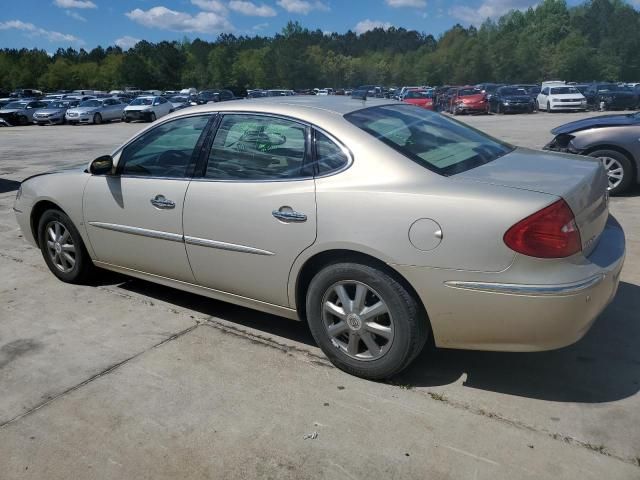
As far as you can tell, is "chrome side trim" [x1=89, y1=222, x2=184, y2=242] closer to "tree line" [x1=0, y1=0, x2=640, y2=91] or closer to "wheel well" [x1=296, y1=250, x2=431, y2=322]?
"wheel well" [x1=296, y1=250, x2=431, y2=322]

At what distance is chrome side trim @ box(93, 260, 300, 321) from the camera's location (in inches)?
140

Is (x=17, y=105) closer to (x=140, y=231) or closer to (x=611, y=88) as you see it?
(x=140, y=231)

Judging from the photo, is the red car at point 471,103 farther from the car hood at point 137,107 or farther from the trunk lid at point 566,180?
the trunk lid at point 566,180

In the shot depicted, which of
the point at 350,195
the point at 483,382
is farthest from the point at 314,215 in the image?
the point at 483,382

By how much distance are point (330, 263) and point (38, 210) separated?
3038 mm

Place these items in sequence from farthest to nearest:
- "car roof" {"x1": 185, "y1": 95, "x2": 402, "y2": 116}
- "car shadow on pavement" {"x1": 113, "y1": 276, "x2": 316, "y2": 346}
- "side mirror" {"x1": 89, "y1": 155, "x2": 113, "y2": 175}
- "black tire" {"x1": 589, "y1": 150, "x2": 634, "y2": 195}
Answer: "black tire" {"x1": 589, "y1": 150, "x2": 634, "y2": 195} < "side mirror" {"x1": 89, "y1": 155, "x2": 113, "y2": 175} < "car shadow on pavement" {"x1": 113, "y1": 276, "x2": 316, "y2": 346} < "car roof" {"x1": 185, "y1": 95, "x2": 402, "y2": 116}

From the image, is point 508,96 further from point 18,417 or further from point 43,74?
point 43,74

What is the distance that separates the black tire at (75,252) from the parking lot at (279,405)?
55 cm

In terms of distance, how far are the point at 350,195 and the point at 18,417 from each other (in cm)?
211

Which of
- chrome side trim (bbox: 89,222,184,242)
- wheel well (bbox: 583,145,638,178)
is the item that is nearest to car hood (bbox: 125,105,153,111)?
wheel well (bbox: 583,145,638,178)

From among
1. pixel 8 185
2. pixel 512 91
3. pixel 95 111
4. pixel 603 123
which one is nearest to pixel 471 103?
pixel 512 91

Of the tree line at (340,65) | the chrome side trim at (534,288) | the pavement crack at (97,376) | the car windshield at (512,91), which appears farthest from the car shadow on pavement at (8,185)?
the tree line at (340,65)

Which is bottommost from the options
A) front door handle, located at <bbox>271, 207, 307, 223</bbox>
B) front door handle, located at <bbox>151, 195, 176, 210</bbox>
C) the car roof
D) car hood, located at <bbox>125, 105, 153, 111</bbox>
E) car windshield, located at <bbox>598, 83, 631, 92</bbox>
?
car hood, located at <bbox>125, 105, 153, 111</bbox>

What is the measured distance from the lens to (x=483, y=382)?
3.21 m
